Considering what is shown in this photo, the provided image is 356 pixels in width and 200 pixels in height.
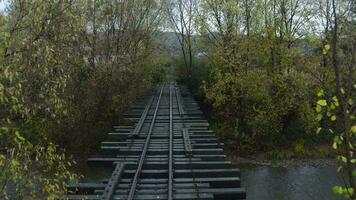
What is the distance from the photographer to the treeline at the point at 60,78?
492 centimetres

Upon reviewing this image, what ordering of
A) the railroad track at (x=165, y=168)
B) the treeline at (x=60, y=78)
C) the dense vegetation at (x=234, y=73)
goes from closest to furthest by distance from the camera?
the treeline at (x=60, y=78) < the railroad track at (x=165, y=168) < the dense vegetation at (x=234, y=73)

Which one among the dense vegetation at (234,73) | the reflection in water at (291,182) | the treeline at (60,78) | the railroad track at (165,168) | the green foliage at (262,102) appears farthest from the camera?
the green foliage at (262,102)

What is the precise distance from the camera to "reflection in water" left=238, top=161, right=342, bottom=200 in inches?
582

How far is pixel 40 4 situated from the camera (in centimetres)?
582

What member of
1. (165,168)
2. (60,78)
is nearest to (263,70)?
(165,168)

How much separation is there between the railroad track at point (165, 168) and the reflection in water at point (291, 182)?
258cm

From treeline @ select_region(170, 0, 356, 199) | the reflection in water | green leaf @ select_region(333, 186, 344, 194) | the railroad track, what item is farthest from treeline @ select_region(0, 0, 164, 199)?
the reflection in water

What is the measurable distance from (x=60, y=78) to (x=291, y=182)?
13.0 metres

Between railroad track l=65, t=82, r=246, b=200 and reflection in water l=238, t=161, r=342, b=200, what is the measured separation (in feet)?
8.48

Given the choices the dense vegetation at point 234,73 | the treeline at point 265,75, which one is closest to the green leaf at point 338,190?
the dense vegetation at point 234,73

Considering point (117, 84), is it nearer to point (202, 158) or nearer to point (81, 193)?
point (202, 158)

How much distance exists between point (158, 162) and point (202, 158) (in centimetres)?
124

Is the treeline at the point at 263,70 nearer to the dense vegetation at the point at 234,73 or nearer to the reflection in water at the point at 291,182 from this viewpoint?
the dense vegetation at the point at 234,73

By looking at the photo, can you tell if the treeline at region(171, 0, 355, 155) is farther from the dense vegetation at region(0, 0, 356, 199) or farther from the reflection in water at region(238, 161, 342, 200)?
the reflection in water at region(238, 161, 342, 200)
